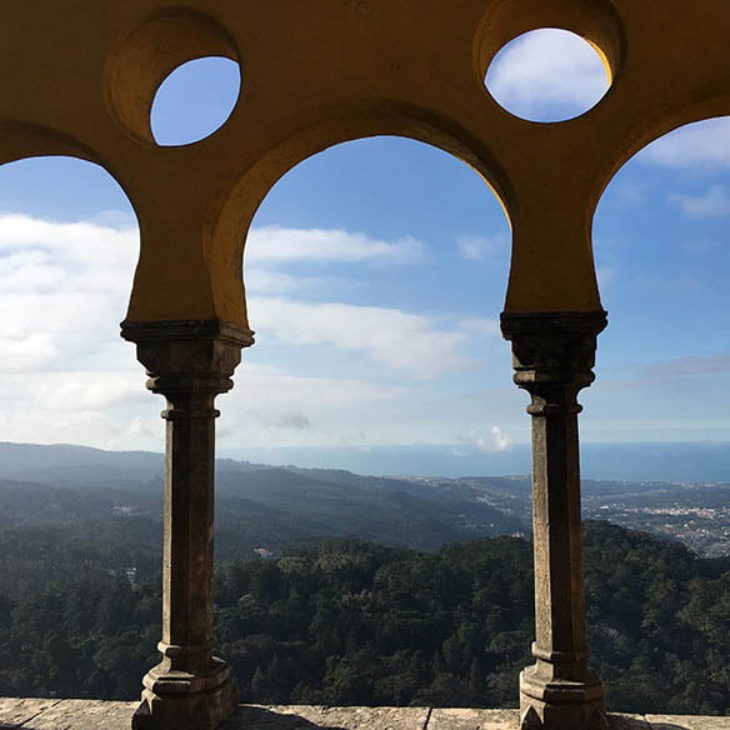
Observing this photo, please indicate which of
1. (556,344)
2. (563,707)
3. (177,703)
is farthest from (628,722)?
(177,703)

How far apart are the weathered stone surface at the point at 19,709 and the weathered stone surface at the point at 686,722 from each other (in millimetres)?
3607

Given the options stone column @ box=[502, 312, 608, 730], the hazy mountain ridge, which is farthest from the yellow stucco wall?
the hazy mountain ridge

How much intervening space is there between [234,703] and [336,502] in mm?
35603

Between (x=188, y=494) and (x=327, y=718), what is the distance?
5.10ft

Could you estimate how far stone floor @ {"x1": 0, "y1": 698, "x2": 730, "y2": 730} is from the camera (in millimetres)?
3885

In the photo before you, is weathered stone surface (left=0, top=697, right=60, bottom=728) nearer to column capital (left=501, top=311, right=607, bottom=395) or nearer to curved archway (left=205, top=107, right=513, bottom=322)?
curved archway (left=205, top=107, right=513, bottom=322)

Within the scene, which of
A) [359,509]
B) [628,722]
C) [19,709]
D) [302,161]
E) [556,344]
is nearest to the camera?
[556,344]

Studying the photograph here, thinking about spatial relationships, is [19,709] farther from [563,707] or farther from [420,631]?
[420,631]

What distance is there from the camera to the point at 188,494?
4027 millimetres

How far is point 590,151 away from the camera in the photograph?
12.7 feet

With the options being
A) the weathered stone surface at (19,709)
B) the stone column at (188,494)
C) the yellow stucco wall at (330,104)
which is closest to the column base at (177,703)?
the stone column at (188,494)

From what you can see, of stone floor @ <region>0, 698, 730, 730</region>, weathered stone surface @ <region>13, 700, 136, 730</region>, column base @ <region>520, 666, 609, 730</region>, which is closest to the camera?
column base @ <region>520, 666, 609, 730</region>

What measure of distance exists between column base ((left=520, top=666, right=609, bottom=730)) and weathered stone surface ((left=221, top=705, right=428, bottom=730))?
2.24 ft

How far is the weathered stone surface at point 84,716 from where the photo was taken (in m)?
4.04
